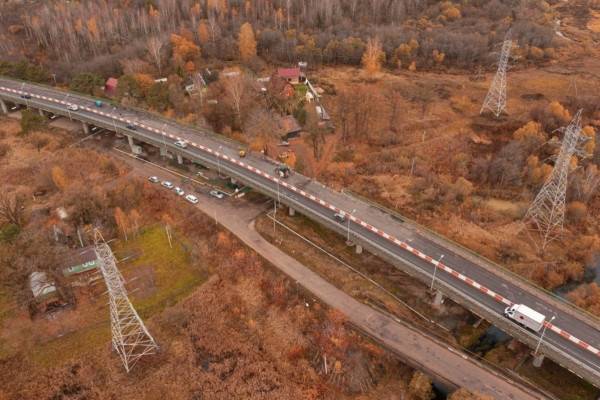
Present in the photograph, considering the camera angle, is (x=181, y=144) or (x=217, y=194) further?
(x=181, y=144)

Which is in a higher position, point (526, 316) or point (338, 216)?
point (338, 216)

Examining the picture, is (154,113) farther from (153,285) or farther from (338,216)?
(338,216)

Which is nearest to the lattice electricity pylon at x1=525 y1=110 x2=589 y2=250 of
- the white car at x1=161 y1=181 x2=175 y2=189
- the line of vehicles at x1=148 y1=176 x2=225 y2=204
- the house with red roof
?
the line of vehicles at x1=148 y1=176 x2=225 y2=204

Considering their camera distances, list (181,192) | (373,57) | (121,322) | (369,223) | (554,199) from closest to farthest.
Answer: (121,322), (369,223), (554,199), (181,192), (373,57)

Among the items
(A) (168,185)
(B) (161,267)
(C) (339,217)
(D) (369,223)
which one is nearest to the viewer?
(B) (161,267)

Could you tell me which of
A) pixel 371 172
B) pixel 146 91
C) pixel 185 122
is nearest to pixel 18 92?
pixel 146 91

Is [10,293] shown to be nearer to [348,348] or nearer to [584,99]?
[348,348]

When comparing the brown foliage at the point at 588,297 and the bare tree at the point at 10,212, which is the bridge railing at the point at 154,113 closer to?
the bare tree at the point at 10,212

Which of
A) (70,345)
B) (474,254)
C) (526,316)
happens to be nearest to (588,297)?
(474,254)

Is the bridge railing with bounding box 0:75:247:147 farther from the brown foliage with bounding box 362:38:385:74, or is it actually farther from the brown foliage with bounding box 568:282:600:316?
Result: the brown foliage with bounding box 568:282:600:316
